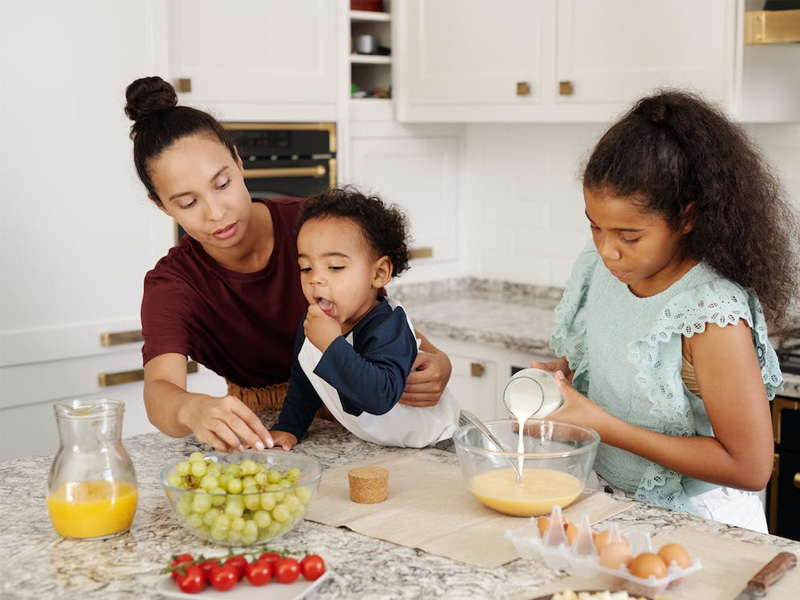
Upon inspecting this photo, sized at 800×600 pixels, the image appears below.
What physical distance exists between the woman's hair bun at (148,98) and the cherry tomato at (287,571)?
43.0 inches

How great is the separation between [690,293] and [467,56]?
207 centimetres

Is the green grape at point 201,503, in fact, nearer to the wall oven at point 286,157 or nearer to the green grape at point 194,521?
the green grape at point 194,521

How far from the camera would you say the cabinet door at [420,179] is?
3.73 metres

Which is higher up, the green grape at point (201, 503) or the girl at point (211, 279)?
the girl at point (211, 279)

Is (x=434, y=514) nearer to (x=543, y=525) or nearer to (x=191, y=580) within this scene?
(x=543, y=525)

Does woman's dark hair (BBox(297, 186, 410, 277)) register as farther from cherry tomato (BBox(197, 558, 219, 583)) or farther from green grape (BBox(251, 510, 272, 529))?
cherry tomato (BBox(197, 558, 219, 583))

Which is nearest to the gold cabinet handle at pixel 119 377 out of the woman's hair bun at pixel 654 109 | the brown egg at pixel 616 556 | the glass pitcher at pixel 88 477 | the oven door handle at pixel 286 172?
the oven door handle at pixel 286 172

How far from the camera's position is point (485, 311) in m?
3.66

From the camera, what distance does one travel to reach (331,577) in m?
1.27

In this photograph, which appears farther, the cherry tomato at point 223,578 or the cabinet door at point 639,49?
the cabinet door at point 639,49

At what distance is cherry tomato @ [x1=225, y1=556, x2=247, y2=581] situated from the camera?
1.25 meters

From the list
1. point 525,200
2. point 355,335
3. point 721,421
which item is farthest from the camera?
point 525,200

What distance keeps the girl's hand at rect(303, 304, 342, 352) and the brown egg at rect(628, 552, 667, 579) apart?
2.33ft

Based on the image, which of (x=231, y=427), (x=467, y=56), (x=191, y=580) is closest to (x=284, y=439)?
(x=231, y=427)
